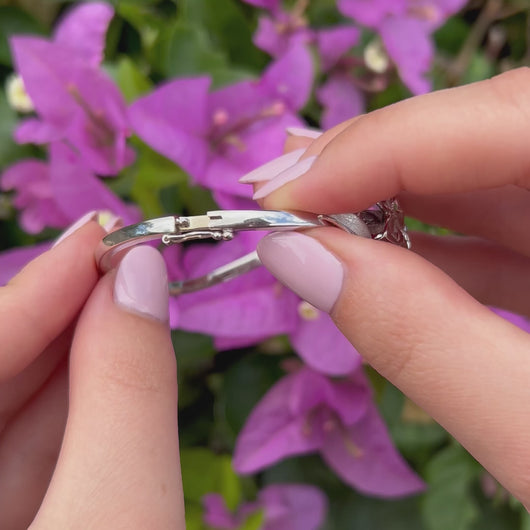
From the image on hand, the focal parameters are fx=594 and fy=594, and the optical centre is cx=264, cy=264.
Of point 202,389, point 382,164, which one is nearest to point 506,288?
point 382,164

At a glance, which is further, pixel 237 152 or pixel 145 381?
pixel 237 152

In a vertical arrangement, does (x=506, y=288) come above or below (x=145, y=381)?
below

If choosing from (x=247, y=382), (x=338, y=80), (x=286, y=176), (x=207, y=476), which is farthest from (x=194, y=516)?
(x=338, y=80)

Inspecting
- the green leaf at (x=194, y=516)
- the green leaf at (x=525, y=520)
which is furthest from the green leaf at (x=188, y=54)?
the green leaf at (x=525, y=520)

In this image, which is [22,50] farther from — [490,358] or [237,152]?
[490,358]

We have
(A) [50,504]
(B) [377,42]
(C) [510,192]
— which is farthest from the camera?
(B) [377,42]

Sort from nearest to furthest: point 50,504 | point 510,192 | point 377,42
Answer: point 50,504 < point 510,192 < point 377,42

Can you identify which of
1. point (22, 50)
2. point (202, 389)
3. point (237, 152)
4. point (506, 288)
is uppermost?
point (22, 50)

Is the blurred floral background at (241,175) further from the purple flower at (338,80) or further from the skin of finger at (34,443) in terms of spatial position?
the skin of finger at (34,443)
